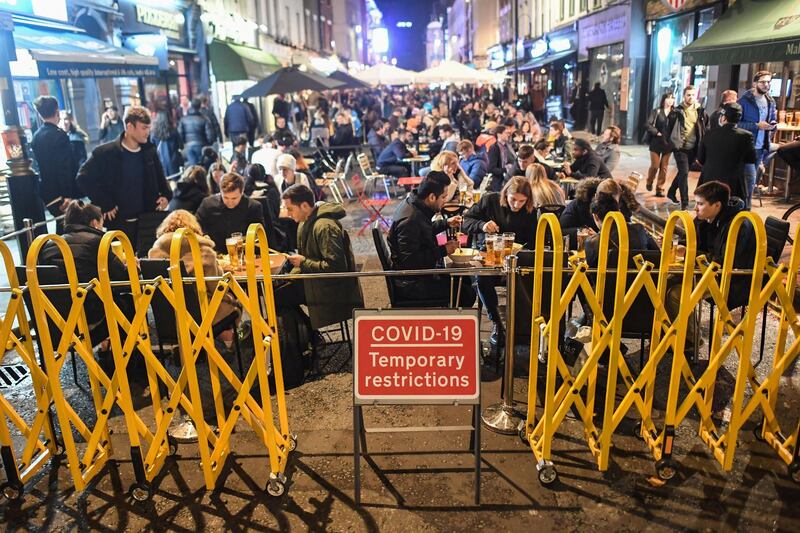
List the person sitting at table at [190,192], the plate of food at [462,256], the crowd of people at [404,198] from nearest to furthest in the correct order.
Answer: the crowd of people at [404,198], the plate of food at [462,256], the person sitting at table at [190,192]

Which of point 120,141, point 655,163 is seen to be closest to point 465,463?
point 120,141

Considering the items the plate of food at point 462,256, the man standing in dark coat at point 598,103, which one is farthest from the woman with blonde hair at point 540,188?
the man standing in dark coat at point 598,103

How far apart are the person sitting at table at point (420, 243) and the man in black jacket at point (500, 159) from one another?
490 cm

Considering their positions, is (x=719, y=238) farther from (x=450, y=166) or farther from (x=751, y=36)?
(x=751, y=36)

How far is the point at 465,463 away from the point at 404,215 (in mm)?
2424

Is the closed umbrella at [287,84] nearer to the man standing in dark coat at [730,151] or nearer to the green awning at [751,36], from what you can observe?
the green awning at [751,36]

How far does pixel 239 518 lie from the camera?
4.05 meters

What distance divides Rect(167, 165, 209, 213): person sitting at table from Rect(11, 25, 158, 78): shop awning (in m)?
4.20

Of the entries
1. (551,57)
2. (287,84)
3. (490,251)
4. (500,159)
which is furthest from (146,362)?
(551,57)

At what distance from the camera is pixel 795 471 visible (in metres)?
4.18

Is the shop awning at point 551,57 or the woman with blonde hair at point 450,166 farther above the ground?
the shop awning at point 551,57

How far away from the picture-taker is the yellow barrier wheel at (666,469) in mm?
4176

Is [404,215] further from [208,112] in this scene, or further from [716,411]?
[208,112]

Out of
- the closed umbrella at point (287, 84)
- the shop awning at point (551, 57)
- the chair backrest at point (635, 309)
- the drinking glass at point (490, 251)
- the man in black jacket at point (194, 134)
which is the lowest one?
the chair backrest at point (635, 309)
